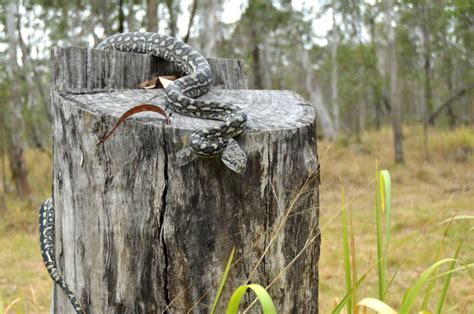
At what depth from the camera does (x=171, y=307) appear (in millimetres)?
2605

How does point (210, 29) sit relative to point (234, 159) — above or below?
above

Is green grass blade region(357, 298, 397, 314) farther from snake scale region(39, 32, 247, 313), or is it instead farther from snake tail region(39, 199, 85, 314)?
snake tail region(39, 199, 85, 314)

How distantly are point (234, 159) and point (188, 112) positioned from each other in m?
0.70

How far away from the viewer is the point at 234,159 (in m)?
2.49

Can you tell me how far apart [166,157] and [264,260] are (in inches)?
26.2

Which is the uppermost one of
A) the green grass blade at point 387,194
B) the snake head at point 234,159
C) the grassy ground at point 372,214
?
the snake head at point 234,159

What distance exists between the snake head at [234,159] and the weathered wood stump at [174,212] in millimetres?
72

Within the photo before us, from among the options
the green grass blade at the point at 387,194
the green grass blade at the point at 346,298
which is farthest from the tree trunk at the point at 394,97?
the green grass blade at the point at 346,298

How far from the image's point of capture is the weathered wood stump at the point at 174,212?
100 inches

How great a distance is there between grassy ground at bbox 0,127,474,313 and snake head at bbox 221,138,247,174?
0.36 m

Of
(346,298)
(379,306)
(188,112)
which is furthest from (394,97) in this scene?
(379,306)

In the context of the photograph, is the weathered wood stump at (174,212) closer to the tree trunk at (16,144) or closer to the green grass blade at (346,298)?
the green grass blade at (346,298)

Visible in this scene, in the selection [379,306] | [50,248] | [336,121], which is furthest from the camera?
[336,121]

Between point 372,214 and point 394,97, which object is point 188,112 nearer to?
point 372,214
